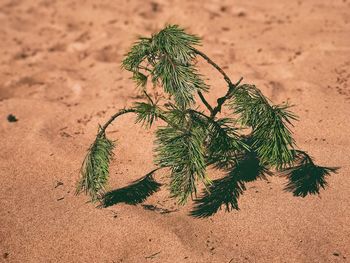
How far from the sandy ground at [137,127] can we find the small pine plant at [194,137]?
0.11 metres

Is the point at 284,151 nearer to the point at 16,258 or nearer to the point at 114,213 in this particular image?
the point at 114,213

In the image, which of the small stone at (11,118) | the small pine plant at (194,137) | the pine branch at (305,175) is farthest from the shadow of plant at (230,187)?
the small stone at (11,118)

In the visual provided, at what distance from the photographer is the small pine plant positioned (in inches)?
→ 87.7

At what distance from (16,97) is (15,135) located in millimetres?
621

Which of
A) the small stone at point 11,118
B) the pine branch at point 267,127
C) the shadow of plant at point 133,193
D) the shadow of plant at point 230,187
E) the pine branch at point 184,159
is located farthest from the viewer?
the small stone at point 11,118

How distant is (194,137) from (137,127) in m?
1.18

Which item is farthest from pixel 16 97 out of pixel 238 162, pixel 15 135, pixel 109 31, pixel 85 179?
pixel 238 162

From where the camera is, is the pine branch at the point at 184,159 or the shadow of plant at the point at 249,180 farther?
the shadow of plant at the point at 249,180

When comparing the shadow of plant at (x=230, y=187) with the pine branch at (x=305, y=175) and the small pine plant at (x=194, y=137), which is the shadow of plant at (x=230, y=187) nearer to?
the small pine plant at (x=194, y=137)

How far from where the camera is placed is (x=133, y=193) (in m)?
2.78

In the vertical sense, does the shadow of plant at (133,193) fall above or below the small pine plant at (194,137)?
below

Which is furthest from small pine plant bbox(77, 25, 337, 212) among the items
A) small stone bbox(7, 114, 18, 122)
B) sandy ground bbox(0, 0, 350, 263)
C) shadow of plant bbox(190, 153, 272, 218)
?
small stone bbox(7, 114, 18, 122)

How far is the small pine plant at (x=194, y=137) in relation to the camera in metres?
2.23

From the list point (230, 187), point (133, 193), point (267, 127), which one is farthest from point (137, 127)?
point (267, 127)
